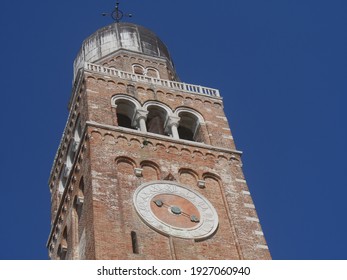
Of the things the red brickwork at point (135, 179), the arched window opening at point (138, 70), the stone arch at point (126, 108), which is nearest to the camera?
the red brickwork at point (135, 179)

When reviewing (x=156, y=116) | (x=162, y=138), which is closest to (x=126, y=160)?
(x=162, y=138)

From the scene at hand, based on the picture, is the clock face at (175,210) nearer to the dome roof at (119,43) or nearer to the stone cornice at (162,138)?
the stone cornice at (162,138)

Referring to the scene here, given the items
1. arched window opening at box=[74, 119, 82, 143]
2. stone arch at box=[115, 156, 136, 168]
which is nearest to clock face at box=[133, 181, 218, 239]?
stone arch at box=[115, 156, 136, 168]

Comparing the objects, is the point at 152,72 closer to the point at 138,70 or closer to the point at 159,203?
the point at 138,70

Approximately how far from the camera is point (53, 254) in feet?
111

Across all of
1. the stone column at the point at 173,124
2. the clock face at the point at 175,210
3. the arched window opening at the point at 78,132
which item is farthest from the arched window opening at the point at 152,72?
the clock face at the point at 175,210

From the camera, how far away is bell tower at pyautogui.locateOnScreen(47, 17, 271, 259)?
1131 inches

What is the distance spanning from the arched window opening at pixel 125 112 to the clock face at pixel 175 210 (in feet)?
17.2

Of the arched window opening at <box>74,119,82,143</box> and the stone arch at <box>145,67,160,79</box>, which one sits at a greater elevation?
the stone arch at <box>145,67,160,79</box>

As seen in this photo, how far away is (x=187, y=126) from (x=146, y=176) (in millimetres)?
5689

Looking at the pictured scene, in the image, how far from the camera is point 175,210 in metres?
30.0

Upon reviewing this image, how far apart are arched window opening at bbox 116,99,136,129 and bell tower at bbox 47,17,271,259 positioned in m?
0.04

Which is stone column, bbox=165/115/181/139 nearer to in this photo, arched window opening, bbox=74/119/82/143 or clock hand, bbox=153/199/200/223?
arched window opening, bbox=74/119/82/143

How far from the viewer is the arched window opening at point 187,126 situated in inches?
1415
